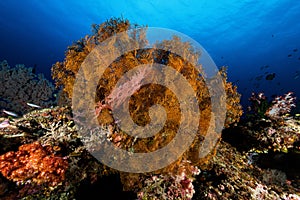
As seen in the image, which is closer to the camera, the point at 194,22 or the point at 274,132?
the point at 274,132

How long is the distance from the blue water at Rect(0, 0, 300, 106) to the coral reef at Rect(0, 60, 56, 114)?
858 inches

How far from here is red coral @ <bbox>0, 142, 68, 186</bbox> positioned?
328 centimetres

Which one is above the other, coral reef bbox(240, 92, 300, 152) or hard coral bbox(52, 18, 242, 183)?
coral reef bbox(240, 92, 300, 152)

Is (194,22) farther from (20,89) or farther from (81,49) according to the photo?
(81,49)

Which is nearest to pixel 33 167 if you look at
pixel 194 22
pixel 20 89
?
pixel 20 89

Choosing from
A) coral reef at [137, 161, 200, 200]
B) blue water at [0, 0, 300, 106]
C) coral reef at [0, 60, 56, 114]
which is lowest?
coral reef at [137, 161, 200, 200]

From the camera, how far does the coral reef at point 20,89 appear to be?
851 cm

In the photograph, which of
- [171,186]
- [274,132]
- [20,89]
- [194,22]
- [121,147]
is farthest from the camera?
[194,22]

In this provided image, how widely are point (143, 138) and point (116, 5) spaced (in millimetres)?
53607

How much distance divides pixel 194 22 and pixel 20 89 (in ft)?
169

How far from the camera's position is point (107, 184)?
3.70 metres

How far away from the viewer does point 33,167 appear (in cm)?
338

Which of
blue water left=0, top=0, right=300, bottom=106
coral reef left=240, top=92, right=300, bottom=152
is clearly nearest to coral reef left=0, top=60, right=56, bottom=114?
coral reef left=240, top=92, right=300, bottom=152

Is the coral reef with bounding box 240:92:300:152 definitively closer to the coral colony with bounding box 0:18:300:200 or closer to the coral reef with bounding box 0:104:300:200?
the coral reef with bounding box 0:104:300:200
